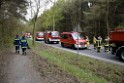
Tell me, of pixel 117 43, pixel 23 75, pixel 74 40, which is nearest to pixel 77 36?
pixel 74 40

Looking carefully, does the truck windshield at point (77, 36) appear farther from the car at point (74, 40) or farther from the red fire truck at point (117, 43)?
the red fire truck at point (117, 43)

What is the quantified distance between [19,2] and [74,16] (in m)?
41.9

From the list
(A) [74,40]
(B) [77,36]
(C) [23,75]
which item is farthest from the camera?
(B) [77,36]

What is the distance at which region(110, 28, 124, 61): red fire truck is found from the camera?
16.0 metres

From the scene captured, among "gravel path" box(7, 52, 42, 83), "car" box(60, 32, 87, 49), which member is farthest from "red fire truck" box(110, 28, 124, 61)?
"car" box(60, 32, 87, 49)

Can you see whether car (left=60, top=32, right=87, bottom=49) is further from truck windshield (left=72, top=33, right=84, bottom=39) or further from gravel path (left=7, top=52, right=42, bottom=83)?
gravel path (left=7, top=52, right=42, bottom=83)

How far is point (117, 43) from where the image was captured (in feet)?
54.0

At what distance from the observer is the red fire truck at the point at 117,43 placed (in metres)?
16.0

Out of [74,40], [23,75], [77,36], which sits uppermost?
[77,36]

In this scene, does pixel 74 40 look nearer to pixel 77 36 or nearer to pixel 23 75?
pixel 77 36

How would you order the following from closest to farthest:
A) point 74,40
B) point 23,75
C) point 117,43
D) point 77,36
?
point 23,75, point 117,43, point 74,40, point 77,36

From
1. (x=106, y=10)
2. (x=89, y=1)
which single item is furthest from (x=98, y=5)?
(x=89, y=1)

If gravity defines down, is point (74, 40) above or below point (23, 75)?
above

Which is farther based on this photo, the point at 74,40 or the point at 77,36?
the point at 77,36
